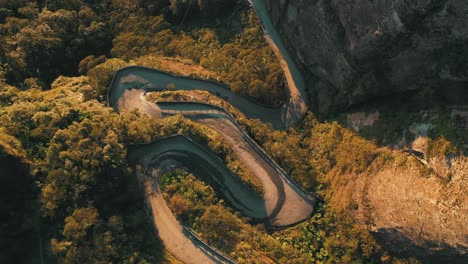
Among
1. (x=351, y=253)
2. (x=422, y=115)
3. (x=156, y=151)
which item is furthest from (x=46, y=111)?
(x=422, y=115)

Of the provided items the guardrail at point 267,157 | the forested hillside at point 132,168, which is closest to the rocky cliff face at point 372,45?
the forested hillside at point 132,168

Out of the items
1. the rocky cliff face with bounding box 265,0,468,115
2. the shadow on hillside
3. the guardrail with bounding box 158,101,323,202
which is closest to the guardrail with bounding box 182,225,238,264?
the guardrail with bounding box 158,101,323,202

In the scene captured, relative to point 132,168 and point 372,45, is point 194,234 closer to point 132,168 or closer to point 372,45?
point 132,168

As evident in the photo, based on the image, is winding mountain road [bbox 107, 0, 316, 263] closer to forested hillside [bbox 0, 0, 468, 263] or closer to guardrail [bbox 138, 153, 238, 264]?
guardrail [bbox 138, 153, 238, 264]

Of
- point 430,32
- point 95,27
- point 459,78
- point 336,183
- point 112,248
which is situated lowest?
point 336,183

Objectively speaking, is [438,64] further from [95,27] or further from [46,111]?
[95,27]
